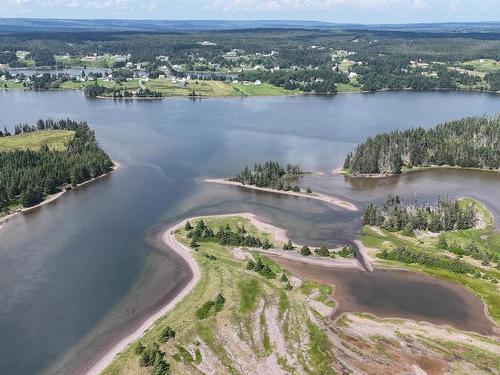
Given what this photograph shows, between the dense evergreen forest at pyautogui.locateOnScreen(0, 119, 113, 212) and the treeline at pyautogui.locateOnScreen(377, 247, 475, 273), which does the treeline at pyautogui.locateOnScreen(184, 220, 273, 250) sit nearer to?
the treeline at pyautogui.locateOnScreen(377, 247, 475, 273)

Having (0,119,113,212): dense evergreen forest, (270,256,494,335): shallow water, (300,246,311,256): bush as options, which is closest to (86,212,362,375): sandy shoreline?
(300,246,311,256): bush

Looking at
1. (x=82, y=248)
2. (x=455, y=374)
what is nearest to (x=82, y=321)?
(x=82, y=248)

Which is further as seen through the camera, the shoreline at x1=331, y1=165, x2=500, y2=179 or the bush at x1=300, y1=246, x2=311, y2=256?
the shoreline at x1=331, y1=165, x2=500, y2=179

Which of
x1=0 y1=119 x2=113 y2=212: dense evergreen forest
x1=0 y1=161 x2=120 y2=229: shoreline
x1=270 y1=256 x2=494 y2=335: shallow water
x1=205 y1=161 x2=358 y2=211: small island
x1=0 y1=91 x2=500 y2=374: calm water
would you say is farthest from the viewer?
x1=205 y1=161 x2=358 y2=211: small island

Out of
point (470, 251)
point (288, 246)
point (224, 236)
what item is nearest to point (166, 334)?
point (224, 236)

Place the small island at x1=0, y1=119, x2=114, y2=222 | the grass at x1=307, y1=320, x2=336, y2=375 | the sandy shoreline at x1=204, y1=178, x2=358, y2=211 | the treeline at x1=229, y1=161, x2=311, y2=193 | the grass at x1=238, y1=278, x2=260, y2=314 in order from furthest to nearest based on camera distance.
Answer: the treeline at x1=229, y1=161, x2=311, y2=193, the sandy shoreline at x1=204, y1=178, x2=358, y2=211, the small island at x1=0, y1=119, x2=114, y2=222, the grass at x1=238, y1=278, x2=260, y2=314, the grass at x1=307, y1=320, x2=336, y2=375

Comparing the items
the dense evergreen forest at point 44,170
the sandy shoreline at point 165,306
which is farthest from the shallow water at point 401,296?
the dense evergreen forest at point 44,170

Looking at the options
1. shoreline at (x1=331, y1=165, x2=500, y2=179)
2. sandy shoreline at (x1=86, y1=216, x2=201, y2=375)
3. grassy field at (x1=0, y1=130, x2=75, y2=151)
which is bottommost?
shoreline at (x1=331, y1=165, x2=500, y2=179)
